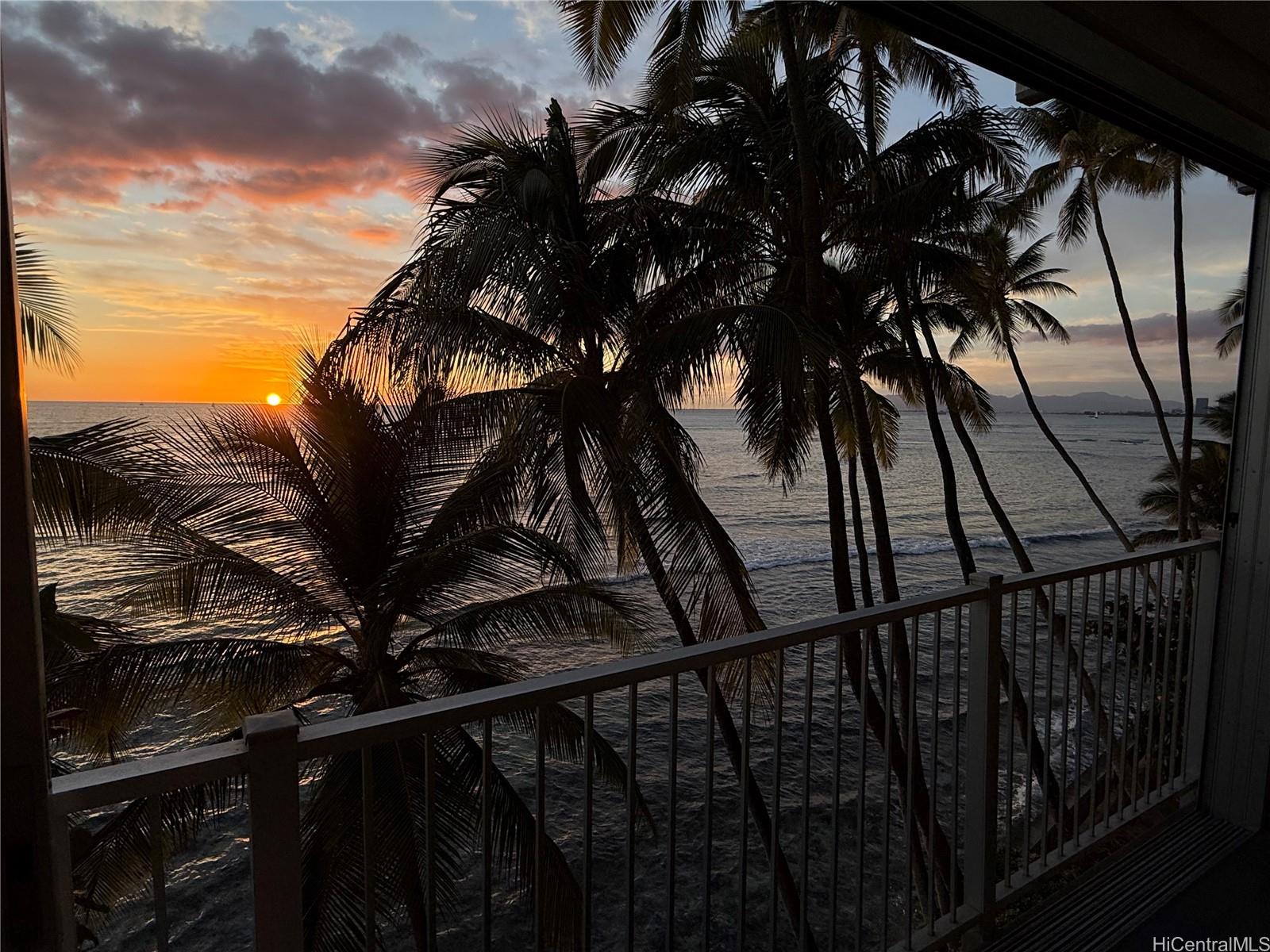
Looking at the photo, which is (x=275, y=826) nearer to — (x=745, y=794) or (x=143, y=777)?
(x=143, y=777)

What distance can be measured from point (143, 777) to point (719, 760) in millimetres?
11059

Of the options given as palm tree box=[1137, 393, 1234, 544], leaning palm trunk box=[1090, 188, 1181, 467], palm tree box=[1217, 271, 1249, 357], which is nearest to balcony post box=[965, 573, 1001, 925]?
palm tree box=[1217, 271, 1249, 357]

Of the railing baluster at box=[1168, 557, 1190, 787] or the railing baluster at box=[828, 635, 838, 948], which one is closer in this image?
the railing baluster at box=[828, 635, 838, 948]

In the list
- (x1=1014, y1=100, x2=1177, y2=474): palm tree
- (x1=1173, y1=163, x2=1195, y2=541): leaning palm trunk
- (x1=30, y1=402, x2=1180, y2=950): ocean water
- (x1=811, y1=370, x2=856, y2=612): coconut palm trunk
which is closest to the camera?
(x1=811, y1=370, x2=856, y2=612): coconut palm trunk

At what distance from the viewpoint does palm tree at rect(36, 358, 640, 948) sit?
4.15m

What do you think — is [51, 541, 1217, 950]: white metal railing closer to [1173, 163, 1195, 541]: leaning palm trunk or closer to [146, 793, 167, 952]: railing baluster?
[146, 793, 167, 952]: railing baluster

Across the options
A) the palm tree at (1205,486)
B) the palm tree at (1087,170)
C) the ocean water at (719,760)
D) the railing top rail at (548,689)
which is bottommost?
the ocean water at (719,760)

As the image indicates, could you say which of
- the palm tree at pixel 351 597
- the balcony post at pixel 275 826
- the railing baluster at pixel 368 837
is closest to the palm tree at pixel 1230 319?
the palm tree at pixel 351 597

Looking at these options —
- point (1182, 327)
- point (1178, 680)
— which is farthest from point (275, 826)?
point (1182, 327)

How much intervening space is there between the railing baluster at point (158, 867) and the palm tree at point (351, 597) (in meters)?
3.17

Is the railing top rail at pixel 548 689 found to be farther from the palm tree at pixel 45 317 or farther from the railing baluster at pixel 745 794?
the palm tree at pixel 45 317

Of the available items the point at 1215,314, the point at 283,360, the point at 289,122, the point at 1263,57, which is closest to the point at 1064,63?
the point at 1263,57

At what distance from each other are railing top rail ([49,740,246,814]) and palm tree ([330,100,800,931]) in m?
4.01

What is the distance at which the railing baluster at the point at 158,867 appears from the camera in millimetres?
765
